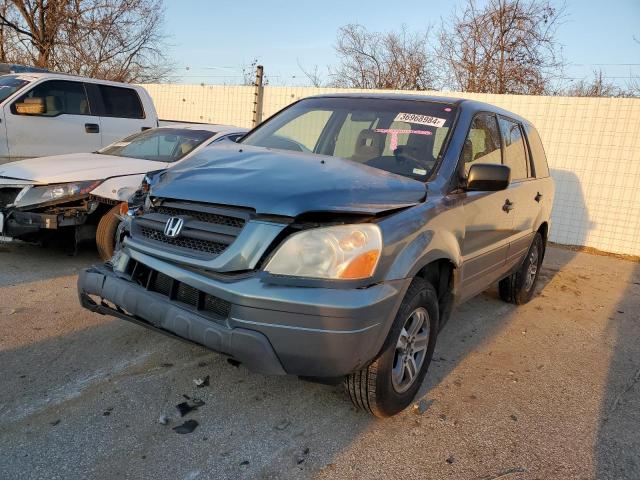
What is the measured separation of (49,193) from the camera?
4.96 m

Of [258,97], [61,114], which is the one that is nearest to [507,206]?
[61,114]

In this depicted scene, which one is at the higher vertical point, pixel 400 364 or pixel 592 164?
pixel 592 164

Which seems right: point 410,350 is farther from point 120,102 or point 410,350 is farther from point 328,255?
point 120,102

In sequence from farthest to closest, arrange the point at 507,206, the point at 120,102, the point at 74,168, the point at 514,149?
1. the point at 120,102
2. the point at 74,168
3. the point at 514,149
4. the point at 507,206

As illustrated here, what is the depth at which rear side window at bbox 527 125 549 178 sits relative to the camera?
196 inches

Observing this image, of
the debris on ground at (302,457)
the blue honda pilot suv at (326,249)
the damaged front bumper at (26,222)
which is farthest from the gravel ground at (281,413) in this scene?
the damaged front bumper at (26,222)

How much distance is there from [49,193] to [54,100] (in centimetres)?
327

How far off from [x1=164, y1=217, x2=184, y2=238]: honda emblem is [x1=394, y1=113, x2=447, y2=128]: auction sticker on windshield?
5.56ft

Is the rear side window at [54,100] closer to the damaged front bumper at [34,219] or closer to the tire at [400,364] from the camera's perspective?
the damaged front bumper at [34,219]

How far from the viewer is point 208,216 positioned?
8.38 ft

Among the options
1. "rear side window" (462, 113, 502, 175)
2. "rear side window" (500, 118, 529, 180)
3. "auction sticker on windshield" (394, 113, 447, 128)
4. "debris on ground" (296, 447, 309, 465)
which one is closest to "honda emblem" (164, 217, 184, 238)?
"debris on ground" (296, 447, 309, 465)

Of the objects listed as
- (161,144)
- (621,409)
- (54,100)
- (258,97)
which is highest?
(258,97)

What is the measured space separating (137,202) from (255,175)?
95 centimetres

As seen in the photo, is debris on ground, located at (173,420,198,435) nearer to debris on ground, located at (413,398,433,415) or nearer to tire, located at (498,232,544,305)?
debris on ground, located at (413,398,433,415)
